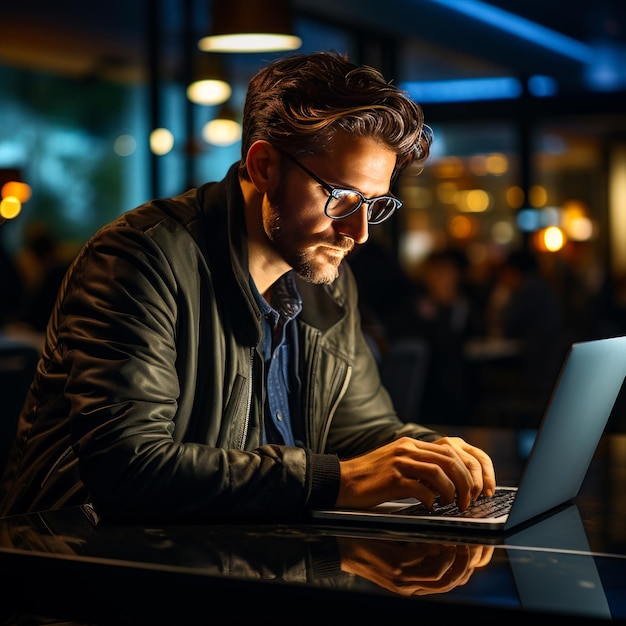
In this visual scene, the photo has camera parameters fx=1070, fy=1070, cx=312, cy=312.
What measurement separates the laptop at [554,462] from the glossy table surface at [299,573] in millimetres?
30

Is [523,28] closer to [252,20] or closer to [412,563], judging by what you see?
[252,20]

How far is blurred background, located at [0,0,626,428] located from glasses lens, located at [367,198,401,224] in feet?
2.96

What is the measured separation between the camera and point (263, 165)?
1855 millimetres

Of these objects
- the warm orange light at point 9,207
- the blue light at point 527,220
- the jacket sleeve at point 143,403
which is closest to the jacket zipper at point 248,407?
the jacket sleeve at point 143,403

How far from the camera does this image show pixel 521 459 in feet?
6.70

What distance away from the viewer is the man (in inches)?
58.5

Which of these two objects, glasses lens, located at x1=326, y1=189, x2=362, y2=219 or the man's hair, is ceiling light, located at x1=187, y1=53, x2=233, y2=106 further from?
glasses lens, located at x1=326, y1=189, x2=362, y2=219

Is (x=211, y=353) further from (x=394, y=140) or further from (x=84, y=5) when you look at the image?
(x=84, y=5)

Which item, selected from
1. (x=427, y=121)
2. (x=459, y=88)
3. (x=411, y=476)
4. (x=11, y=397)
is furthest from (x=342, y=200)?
(x=459, y=88)

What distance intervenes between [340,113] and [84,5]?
7.61 metres

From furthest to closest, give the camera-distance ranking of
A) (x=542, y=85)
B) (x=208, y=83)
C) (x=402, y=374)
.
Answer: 1. (x=542, y=85)
2. (x=208, y=83)
3. (x=402, y=374)

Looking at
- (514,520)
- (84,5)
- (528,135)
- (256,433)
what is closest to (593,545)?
(514,520)

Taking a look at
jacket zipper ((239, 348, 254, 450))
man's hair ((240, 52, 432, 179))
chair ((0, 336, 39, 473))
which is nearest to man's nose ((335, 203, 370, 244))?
man's hair ((240, 52, 432, 179))

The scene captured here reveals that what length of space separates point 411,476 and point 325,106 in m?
0.65
